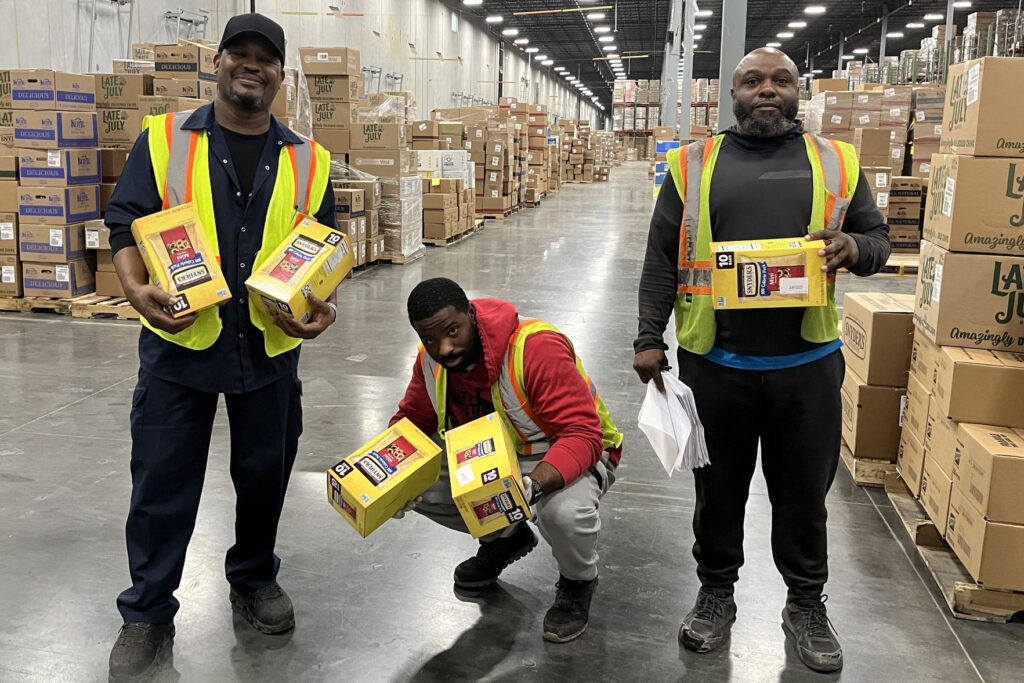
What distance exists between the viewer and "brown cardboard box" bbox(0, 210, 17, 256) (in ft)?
23.6

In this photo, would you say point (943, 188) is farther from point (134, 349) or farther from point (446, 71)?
point (446, 71)

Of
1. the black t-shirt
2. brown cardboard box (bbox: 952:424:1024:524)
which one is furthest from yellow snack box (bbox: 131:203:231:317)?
brown cardboard box (bbox: 952:424:1024:524)

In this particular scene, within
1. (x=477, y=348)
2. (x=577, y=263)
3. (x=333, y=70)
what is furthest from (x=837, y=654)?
(x=333, y=70)

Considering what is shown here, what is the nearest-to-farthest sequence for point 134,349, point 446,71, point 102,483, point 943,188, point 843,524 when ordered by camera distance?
point 943,188, point 843,524, point 102,483, point 134,349, point 446,71

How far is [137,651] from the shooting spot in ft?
7.86

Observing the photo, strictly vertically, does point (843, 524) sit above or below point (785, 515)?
below

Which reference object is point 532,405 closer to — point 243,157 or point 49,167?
point 243,157

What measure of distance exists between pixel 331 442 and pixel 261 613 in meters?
1.84

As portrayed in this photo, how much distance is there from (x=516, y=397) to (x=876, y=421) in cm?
215

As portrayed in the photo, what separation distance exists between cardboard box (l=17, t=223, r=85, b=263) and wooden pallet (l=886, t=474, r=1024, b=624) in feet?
21.6

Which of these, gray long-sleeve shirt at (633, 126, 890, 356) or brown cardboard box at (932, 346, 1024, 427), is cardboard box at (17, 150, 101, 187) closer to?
gray long-sleeve shirt at (633, 126, 890, 356)

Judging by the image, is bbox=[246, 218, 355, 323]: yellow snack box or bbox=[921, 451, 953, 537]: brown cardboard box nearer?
bbox=[246, 218, 355, 323]: yellow snack box

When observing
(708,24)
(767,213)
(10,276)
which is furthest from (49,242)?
(708,24)

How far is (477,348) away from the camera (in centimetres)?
256
